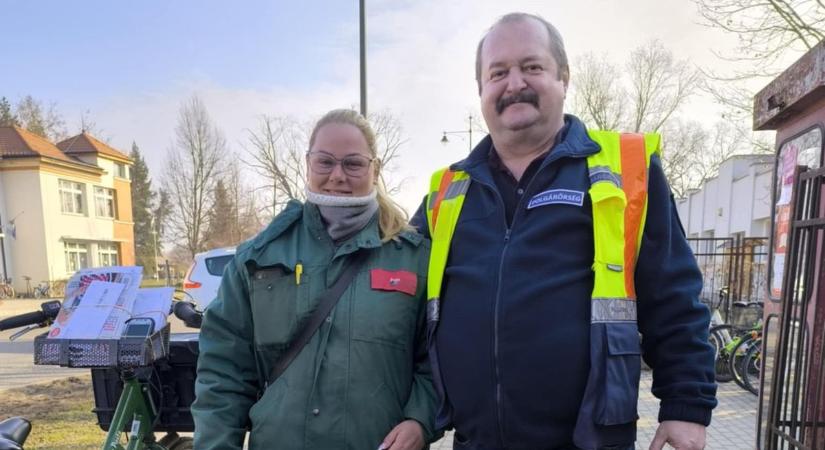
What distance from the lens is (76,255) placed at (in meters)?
32.4

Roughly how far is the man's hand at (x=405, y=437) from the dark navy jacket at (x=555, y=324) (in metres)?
0.17

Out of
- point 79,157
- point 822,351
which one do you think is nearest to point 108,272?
point 822,351

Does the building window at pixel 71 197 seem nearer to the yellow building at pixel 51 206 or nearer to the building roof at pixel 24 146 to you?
the yellow building at pixel 51 206

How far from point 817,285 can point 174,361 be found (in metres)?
3.28

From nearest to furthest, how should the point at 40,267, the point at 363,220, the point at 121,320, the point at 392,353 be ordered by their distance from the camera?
the point at 392,353 < the point at 363,220 < the point at 121,320 < the point at 40,267

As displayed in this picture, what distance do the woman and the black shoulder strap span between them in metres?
→ 0.02

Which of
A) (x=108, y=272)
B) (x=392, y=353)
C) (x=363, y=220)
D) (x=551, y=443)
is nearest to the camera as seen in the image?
(x=551, y=443)

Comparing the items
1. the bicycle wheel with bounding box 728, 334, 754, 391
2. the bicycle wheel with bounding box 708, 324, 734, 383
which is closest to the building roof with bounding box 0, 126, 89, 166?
the bicycle wheel with bounding box 708, 324, 734, 383

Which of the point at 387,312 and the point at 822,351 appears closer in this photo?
the point at 387,312

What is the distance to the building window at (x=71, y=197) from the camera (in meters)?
31.0

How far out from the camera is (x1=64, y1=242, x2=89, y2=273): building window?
31500mm

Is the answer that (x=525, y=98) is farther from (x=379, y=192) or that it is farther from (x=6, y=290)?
(x=6, y=290)

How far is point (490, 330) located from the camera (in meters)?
1.64

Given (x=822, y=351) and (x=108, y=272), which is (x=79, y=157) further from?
(x=822, y=351)
